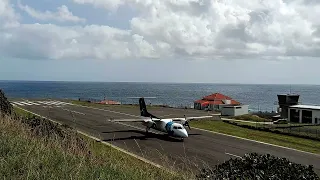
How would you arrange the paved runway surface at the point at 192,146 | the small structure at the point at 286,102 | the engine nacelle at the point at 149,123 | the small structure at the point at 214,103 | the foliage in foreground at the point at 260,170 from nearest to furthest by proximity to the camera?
1. the foliage in foreground at the point at 260,170
2. the paved runway surface at the point at 192,146
3. the engine nacelle at the point at 149,123
4. the small structure at the point at 286,102
5. the small structure at the point at 214,103

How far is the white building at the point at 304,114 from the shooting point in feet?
174

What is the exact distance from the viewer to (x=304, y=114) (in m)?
55.3

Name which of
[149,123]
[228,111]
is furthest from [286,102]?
[149,123]

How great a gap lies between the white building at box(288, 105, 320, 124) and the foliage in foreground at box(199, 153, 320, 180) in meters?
48.4

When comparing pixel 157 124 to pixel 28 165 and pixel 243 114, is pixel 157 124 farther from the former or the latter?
pixel 243 114

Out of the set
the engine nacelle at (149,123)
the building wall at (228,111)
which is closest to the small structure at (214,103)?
the building wall at (228,111)

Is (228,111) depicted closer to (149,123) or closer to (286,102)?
(286,102)

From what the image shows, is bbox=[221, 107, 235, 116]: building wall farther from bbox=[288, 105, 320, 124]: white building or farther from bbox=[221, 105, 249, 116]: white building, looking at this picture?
bbox=[288, 105, 320, 124]: white building

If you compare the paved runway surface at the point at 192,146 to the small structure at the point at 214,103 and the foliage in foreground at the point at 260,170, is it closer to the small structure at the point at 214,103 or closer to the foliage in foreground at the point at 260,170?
the foliage in foreground at the point at 260,170

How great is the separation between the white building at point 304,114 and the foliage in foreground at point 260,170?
159 feet

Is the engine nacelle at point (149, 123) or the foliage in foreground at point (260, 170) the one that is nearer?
the foliage in foreground at point (260, 170)

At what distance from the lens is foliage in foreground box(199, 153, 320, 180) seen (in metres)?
7.93

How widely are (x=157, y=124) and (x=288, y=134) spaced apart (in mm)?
15265

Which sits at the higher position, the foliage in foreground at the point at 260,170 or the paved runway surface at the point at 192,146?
the foliage in foreground at the point at 260,170
